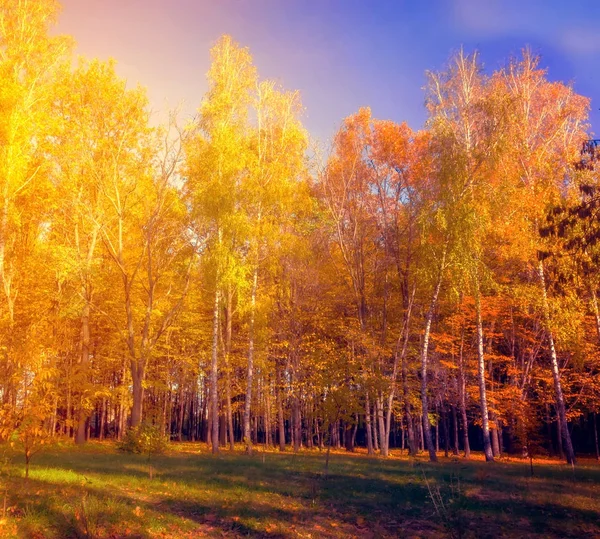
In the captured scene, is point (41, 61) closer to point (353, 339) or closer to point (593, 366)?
point (353, 339)

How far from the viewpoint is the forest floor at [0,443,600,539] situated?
8.47m

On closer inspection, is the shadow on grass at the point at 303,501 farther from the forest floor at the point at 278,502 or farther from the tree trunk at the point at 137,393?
the tree trunk at the point at 137,393

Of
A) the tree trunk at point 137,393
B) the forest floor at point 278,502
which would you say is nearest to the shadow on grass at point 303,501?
the forest floor at point 278,502

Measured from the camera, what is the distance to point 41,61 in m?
19.7

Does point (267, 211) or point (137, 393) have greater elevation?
point (267, 211)

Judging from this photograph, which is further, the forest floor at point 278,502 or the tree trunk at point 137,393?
the tree trunk at point 137,393

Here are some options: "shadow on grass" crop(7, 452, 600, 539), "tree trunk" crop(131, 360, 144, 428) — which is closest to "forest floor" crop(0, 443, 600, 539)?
"shadow on grass" crop(7, 452, 600, 539)

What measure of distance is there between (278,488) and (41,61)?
58.9 feet

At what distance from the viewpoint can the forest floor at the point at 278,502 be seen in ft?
27.8

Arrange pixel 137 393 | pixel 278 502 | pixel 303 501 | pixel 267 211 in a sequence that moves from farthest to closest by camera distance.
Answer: pixel 267 211 → pixel 137 393 → pixel 303 501 → pixel 278 502

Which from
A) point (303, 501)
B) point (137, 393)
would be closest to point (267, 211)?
point (137, 393)

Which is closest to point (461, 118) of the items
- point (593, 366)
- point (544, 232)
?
point (593, 366)

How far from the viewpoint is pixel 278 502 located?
36.2ft

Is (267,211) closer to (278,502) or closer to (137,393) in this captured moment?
(137,393)
